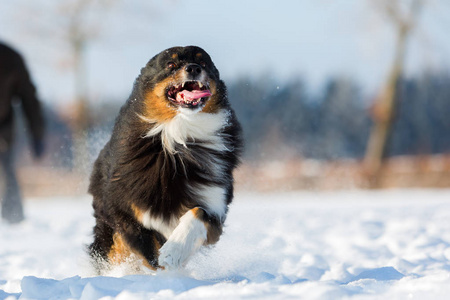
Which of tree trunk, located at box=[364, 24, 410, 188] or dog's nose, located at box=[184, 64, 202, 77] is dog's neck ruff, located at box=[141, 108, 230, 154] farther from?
tree trunk, located at box=[364, 24, 410, 188]

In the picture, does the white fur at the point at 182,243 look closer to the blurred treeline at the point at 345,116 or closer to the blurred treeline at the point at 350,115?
the blurred treeline at the point at 345,116

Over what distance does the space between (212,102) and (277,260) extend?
1.70 m

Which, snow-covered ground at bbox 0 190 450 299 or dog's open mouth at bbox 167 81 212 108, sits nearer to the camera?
snow-covered ground at bbox 0 190 450 299

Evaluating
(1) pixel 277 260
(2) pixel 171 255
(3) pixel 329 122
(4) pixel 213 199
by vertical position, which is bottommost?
(1) pixel 277 260

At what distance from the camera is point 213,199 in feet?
13.4

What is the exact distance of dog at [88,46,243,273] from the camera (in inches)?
156

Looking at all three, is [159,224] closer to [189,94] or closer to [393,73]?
[189,94]

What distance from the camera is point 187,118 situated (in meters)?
4.05

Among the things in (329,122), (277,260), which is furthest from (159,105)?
(329,122)

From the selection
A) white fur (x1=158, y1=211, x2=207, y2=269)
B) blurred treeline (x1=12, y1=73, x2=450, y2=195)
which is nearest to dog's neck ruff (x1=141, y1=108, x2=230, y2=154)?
white fur (x1=158, y1=211, x2=207, y2=269)

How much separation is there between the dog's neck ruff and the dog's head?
5 centimetres

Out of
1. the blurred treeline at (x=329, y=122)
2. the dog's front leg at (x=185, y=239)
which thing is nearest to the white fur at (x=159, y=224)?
the dog's front leg at (x=185, y=239)

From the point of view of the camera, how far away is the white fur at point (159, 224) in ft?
13.0

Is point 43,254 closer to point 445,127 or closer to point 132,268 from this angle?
point 132,268
